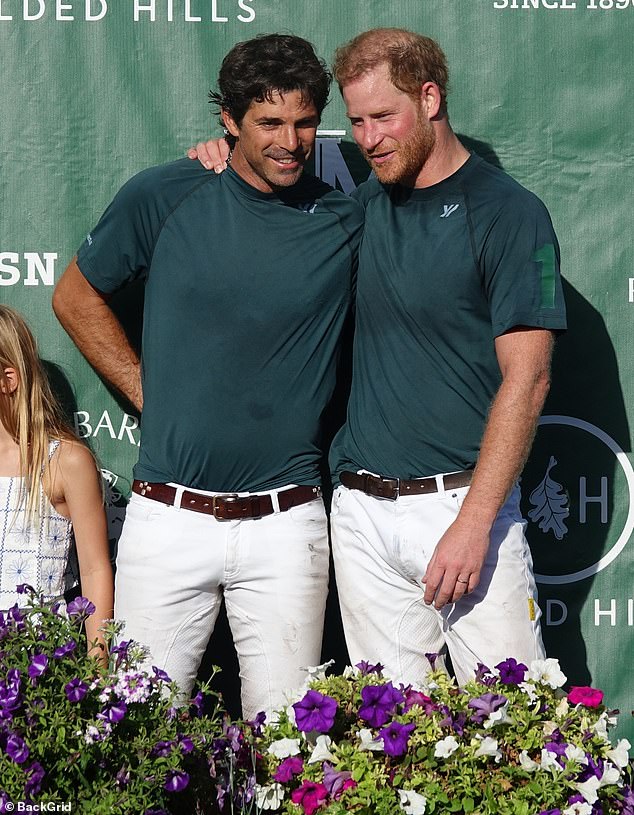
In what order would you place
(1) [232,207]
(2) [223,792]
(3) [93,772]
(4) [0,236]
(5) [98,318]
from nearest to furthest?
(3) [93,772]
(2) [223,792]
(1) [232,207]
(5) [98,318]
(4) [0,236]

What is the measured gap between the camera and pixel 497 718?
224 centimetres

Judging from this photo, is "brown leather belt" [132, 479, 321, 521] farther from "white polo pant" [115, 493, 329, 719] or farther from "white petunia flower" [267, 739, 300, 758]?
"white petunia flower" [267, 739, 300, 758]

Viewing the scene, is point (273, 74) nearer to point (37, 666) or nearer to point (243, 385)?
point (243, 385)

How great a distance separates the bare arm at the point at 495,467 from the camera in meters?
2.60

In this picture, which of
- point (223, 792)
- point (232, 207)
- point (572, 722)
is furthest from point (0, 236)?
point (572, 722)

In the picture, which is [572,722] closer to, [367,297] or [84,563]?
[367,297]

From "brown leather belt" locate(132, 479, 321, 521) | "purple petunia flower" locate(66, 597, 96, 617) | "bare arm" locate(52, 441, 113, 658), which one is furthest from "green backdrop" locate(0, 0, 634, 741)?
"purple petunia flower" locate(66, 597, 96, 617)

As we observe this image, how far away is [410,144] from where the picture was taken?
2777 millimetres

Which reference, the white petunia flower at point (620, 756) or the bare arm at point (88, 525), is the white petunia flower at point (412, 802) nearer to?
the white petunia flower at point (620, 756)

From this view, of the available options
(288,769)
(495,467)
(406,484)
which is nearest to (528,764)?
(288,769)

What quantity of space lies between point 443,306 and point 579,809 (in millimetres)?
1214

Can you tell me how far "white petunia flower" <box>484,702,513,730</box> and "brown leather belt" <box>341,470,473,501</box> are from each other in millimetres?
670

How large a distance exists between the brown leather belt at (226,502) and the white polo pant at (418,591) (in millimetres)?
164

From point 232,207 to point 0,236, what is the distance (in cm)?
86
